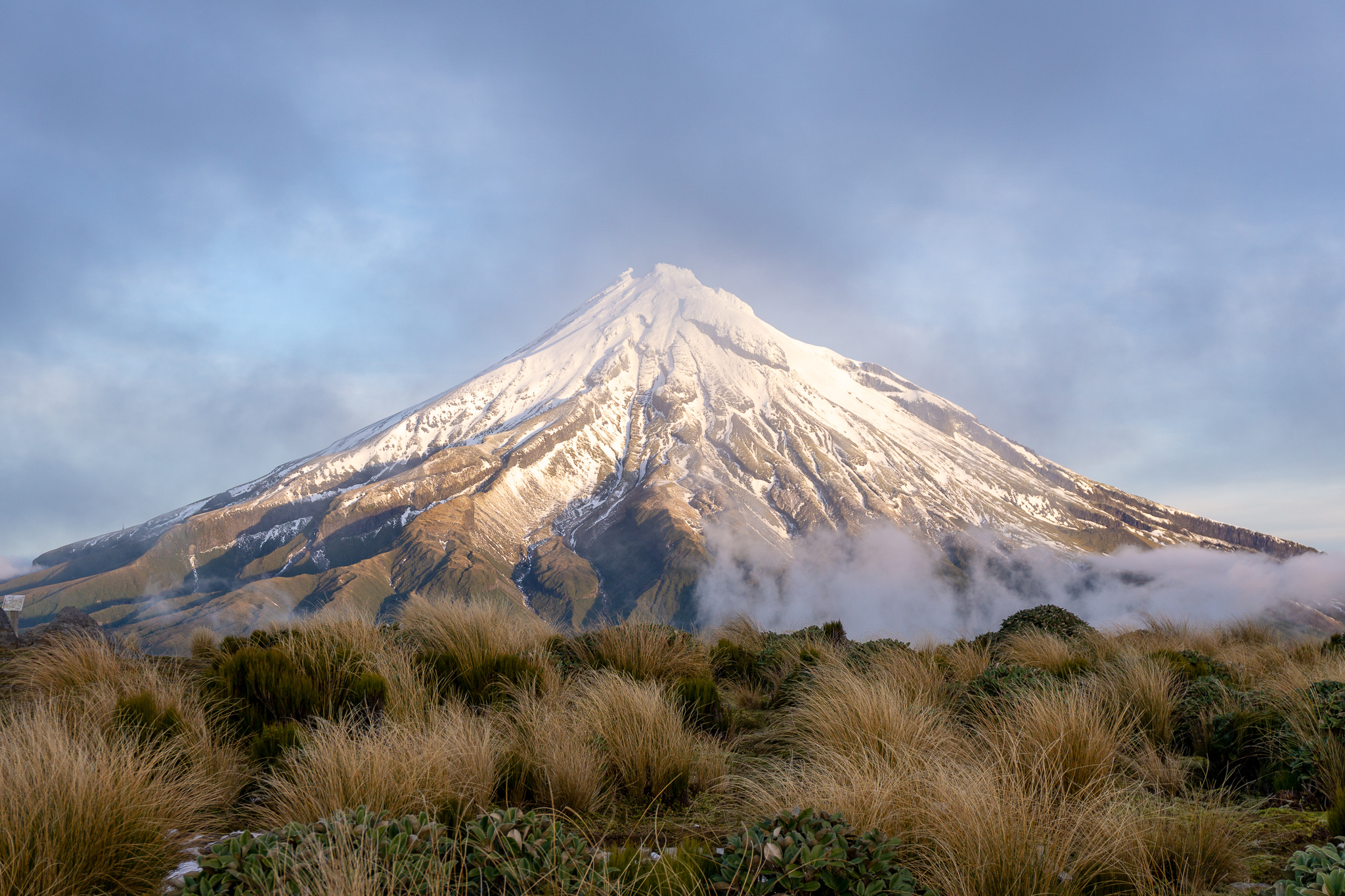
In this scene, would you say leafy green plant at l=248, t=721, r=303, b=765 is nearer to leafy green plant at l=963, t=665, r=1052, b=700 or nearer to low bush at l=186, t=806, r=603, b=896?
low bush at l=186, t=806, r=603, b=896

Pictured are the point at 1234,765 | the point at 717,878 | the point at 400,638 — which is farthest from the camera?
the point at 400,638

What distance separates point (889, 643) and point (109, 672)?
9.39 meters

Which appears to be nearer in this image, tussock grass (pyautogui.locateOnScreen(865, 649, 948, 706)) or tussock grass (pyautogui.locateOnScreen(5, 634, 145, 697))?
tussock grass (pyautogui.locateOnScreen(5, 634, 145, 697))

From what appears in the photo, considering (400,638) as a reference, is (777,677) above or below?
below

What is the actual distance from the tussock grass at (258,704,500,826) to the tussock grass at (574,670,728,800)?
910 millimetres

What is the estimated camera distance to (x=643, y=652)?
826 centimetres

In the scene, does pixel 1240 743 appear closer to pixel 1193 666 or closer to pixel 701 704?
pixel 1193 666

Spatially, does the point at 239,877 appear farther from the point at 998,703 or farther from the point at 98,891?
the point at 998,703

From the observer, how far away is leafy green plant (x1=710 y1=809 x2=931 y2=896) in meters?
2.40

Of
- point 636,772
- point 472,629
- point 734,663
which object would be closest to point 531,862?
point 636,772

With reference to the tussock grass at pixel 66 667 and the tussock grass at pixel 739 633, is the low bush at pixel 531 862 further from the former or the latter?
the tussock grass at pixel 739 633

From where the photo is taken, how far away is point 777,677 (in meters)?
8.77

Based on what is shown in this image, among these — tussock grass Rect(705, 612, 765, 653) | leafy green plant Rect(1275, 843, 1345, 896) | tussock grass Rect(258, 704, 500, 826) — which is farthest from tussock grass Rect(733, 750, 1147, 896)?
tussock grass Rect(705, 612, 765, 653)

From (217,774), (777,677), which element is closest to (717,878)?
(217,774)
